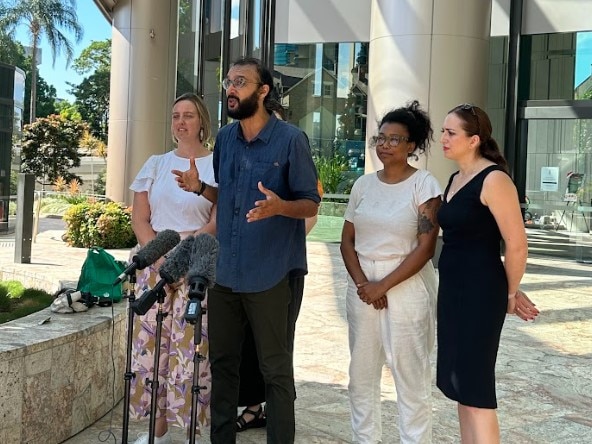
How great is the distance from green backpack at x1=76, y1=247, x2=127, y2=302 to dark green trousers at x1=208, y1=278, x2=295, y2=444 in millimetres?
1236

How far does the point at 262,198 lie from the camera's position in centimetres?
328

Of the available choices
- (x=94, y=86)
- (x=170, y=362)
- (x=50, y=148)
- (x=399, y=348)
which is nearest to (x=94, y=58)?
(x=94, y=86)

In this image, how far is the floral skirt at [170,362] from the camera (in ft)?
11.7

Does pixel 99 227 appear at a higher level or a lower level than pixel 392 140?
lower

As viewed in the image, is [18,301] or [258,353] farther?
[18,301]

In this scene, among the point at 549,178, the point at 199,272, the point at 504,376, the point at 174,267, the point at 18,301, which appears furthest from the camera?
the point at 549,178

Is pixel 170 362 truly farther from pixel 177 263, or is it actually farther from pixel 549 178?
pixel 549 178

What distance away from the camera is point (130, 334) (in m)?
2.86

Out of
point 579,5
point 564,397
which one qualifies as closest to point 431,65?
point 579,5

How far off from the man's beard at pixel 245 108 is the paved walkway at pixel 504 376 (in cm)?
191

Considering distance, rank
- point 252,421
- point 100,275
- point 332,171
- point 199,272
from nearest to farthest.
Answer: point 199,272 < point 252,421 < point 100,275 < point 332,171

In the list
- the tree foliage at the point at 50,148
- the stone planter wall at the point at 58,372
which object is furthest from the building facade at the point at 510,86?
the tree foliage at the point at 50,148

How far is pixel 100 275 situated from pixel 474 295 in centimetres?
255

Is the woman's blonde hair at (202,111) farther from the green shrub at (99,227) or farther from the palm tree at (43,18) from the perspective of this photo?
the palm tree at (43,18)
